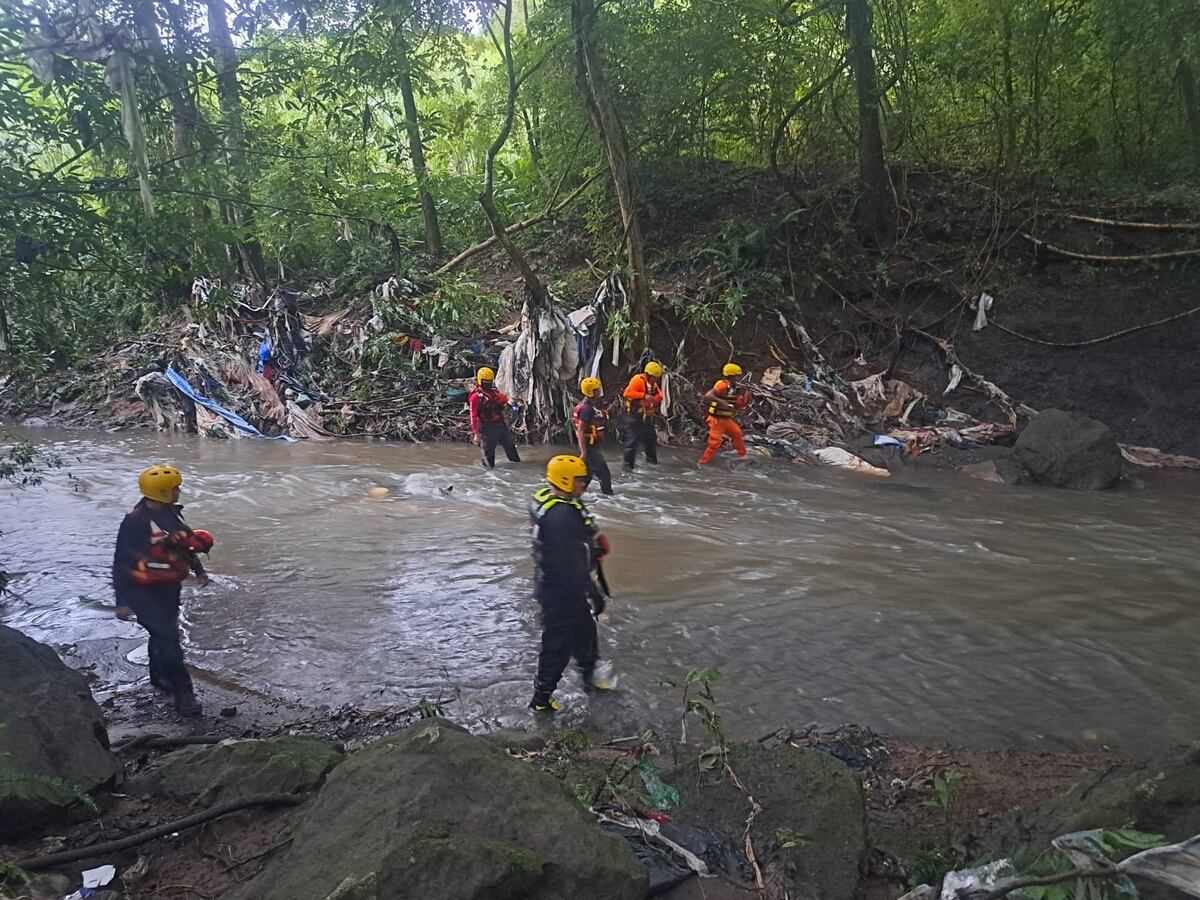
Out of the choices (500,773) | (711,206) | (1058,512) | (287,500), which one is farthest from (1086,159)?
(500,773)

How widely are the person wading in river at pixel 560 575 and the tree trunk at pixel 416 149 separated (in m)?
5.83

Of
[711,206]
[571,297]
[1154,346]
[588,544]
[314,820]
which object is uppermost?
[711,206]

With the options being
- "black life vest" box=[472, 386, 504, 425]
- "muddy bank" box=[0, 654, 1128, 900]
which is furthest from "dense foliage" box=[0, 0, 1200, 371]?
"muddy bank" box=[0, 654, 1128, 900]

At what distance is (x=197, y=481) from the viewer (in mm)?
12352

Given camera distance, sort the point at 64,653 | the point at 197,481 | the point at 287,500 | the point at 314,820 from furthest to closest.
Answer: the point at 197,481
the point at 287,500
the point at 64,653
the point at 314,820

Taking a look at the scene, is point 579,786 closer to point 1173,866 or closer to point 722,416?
point 1173,866

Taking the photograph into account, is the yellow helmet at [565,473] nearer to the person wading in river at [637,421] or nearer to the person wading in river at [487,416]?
the person wading in river at [637,421]

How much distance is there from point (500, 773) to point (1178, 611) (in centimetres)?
671

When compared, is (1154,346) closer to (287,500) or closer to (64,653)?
(287,500)

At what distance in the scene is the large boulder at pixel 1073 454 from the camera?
11.9 metres

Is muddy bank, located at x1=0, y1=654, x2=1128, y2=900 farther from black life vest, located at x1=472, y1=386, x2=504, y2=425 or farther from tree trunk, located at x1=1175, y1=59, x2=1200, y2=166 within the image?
tree trunk, located at x1=1175, y1=59, x2=1200, y2=166

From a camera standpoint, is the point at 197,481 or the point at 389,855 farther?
the point at 197,481

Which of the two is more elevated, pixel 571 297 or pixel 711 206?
pixel 711 206

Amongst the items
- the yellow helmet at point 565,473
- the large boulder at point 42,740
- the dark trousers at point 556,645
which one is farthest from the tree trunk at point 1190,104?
the large boulder at point 42,740
